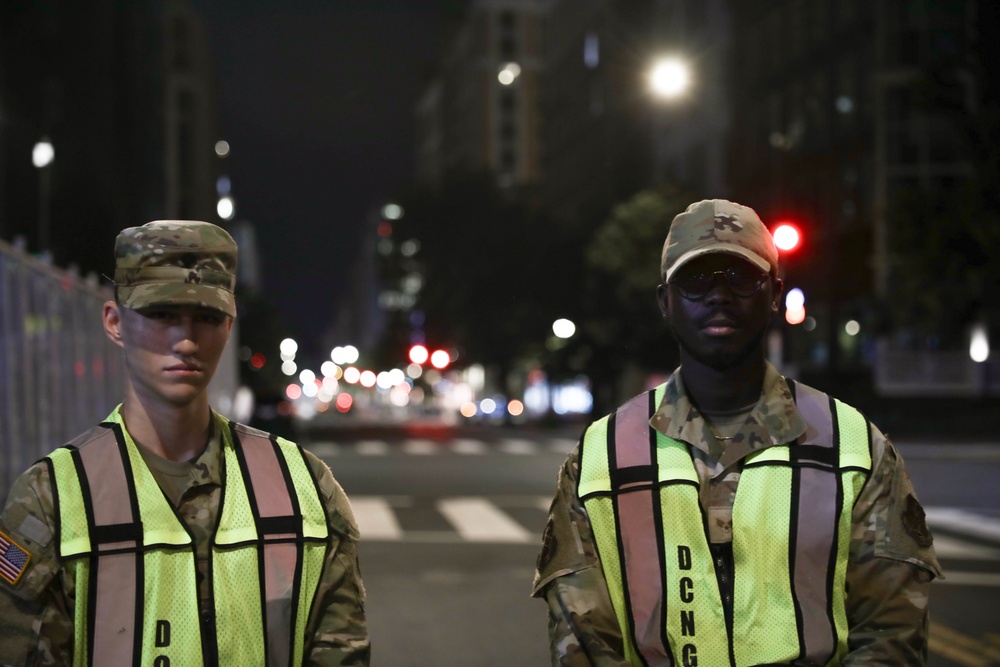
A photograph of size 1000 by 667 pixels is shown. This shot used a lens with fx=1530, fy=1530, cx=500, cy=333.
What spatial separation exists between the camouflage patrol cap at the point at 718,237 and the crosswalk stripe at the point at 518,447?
34842 millimetres

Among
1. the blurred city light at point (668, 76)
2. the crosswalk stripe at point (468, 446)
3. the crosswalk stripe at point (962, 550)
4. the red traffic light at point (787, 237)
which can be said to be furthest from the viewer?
the crosswalk stripe at point (468, 446)

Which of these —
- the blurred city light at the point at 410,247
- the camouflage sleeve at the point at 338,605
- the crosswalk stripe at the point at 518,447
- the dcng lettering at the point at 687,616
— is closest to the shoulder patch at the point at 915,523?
the dcng lettering at the point at 687,616

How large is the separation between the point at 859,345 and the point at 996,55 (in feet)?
67.6

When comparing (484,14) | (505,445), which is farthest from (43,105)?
(484,14)

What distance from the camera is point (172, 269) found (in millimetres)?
3447

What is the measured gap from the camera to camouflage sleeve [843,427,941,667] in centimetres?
348

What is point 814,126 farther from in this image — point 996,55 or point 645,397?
point 645,397

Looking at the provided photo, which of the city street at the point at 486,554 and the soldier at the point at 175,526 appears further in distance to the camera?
the city street at the point at 486,554

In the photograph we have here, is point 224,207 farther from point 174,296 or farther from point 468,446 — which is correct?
point 174,296

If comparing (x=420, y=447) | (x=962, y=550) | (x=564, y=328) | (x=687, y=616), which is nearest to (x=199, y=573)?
(x=687, y=616)

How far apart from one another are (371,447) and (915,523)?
130ft

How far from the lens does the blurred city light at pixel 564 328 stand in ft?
→ 195

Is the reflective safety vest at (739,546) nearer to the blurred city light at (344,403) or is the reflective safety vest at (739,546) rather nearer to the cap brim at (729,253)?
the cap brim at (729,253)

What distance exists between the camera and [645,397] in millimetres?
3971
